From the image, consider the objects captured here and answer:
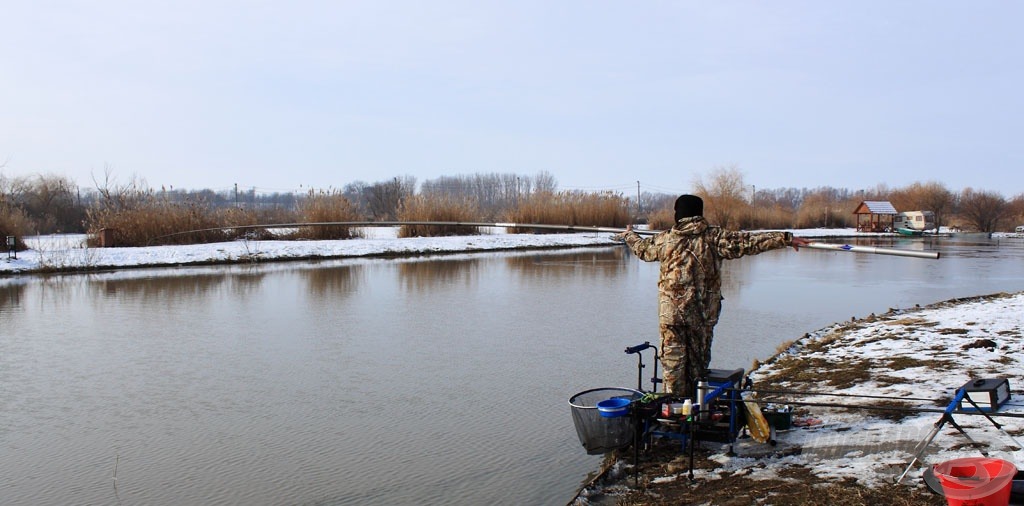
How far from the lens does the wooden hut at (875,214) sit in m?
50.0

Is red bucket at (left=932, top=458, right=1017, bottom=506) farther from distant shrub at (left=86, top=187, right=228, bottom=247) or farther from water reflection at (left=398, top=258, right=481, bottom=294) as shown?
distant shrub at (left=86, top=187, right=228, bottom=247)

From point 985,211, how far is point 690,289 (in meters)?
59.7

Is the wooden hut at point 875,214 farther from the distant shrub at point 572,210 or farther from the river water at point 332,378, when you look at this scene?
the river water at point 332,378

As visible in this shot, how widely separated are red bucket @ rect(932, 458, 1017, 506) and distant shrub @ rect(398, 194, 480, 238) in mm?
27191

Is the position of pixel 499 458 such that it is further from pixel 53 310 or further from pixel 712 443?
pixel 53 310

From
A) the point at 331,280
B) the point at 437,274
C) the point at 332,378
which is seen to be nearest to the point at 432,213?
the point at 437,274

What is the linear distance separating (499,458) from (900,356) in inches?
161

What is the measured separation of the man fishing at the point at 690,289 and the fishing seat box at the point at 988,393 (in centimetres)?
129

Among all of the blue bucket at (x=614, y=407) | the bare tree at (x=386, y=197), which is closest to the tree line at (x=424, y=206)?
the bare tree at (x=386, y=197)

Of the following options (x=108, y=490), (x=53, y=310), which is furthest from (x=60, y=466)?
(x=53, y=310)

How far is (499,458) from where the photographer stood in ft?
17.3

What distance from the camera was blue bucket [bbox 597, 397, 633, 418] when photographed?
182 inches

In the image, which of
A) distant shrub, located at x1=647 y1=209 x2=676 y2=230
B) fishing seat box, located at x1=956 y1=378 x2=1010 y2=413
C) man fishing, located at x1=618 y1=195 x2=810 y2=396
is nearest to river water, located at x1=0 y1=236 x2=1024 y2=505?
man fishing, located at x1=618 y1=195 x2=810 y2=396

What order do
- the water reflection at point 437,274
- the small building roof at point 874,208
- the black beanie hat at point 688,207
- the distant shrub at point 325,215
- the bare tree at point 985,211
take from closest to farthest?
the black beanie hat at point 688,207
the water reflection at point 437,274
the distant shrub at point 325,215
the small building roof at point 874,208
the bare tree at point 985,211
